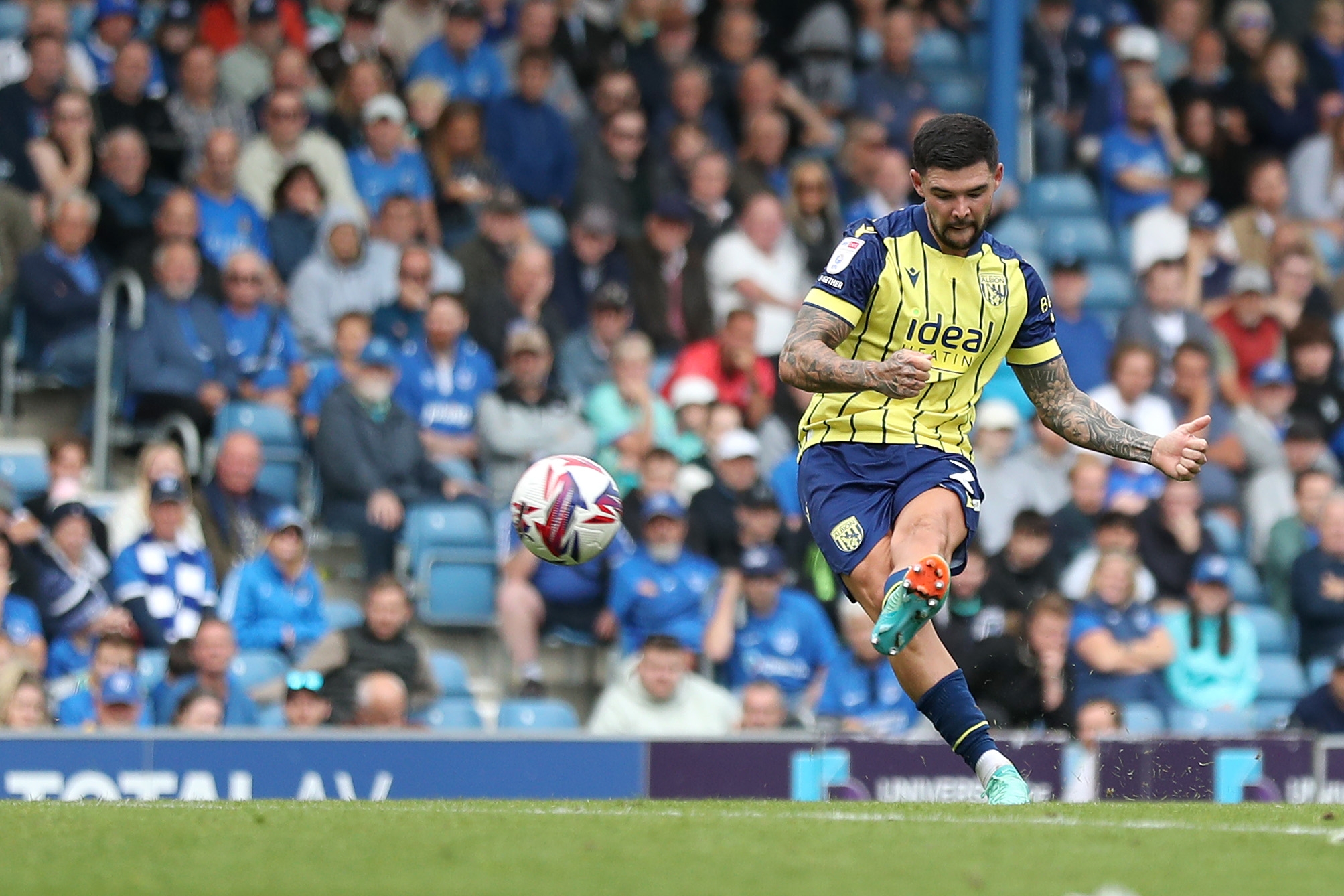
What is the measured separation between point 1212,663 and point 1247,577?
64.1 inches

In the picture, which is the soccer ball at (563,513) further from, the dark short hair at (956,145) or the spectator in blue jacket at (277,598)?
the spectator in blue jacket at (277,598)

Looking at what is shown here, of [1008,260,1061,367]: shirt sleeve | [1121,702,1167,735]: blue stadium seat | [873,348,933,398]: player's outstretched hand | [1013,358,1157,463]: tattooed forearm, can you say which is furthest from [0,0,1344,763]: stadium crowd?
[873,348,933,398]: player's outstretched hand

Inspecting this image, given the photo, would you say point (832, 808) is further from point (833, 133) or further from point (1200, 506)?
point (833, 133)

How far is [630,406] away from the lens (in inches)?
520

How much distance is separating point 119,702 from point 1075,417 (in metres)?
5.23

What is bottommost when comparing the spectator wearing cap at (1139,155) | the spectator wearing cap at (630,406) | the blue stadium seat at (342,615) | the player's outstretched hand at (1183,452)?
the blue stadium seat at (342,615)

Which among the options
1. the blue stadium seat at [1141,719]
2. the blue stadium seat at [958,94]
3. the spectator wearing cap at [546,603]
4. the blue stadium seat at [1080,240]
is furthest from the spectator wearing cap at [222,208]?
the blue stadium seat at [1080,240]

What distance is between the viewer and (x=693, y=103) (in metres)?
15.2

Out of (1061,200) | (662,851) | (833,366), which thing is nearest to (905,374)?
(833,366)

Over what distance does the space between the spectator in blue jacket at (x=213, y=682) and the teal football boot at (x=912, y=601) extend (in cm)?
477

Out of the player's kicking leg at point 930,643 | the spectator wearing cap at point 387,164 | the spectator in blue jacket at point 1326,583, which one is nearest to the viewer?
the player's kicking leg at point 930,643

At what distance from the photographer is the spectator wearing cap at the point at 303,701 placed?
10523mm

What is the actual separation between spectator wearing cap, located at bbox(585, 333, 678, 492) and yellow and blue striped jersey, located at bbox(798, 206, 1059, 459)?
5.59 meters

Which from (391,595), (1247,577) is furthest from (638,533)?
(1247,577)
